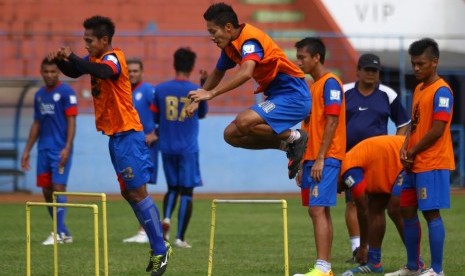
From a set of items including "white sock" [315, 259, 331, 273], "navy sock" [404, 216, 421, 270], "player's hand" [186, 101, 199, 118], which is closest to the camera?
"player's hand" [186, 101, 199, 118]

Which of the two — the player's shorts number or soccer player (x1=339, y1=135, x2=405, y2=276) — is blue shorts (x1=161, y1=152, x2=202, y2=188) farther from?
soccer player (x1=339, y1=135, x2=405, y2=276)

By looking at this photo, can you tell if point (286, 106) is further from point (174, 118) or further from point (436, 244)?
point (174, 118)

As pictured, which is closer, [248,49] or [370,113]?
[248,49]

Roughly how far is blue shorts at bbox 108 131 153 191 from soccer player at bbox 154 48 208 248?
410cm

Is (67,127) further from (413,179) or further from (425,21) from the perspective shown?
(425,21)

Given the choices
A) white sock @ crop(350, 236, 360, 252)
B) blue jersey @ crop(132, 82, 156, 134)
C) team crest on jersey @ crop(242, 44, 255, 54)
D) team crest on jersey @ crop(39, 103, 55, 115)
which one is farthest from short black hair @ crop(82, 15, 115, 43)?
blue jersey @ crop(132, 82, 156, 134)

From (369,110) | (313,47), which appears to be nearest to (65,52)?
(313,47)

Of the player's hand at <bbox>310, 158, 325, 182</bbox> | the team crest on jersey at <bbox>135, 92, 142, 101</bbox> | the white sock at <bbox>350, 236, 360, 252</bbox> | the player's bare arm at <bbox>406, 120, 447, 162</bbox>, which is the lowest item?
the white sock at <bbox>350, 236, 360, 252</bbox>

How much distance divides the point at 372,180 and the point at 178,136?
387 cm

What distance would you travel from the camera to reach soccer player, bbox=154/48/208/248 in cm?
1482

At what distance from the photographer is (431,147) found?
10.5 meters

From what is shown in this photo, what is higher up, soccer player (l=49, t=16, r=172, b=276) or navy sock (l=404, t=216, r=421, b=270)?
soccer player (l=49, t=16, r=172, b=276)

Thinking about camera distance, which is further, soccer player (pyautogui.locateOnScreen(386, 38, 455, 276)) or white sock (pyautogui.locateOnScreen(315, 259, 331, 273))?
soccer player (pyautogui.locateOnScreen(386, 38, 455, 276))

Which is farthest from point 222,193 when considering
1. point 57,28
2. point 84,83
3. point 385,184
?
point 385,184
